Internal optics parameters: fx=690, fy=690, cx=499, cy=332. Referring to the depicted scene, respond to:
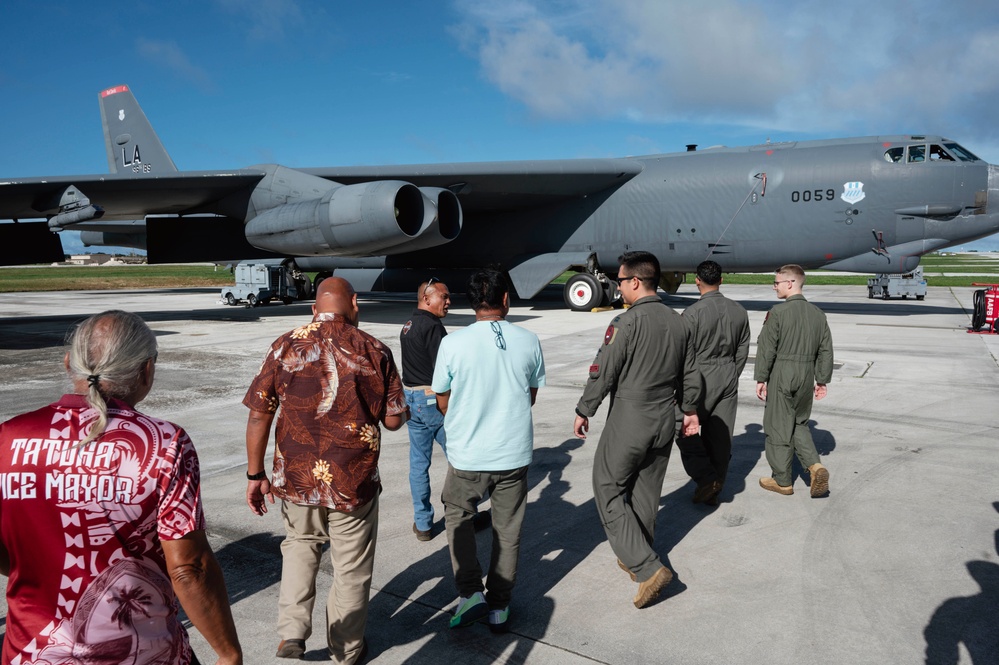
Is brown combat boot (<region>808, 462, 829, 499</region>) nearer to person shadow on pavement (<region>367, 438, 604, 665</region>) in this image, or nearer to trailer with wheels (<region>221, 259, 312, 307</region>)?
person shadow on pavement (<region>367, 438, 604, 665</region>)

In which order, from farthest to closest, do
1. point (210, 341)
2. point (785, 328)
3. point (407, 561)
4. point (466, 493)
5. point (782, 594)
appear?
1. point (210, 341)
2. point (785, 328)
3. point (407, 561)
4. point (782, 594)
5. point (466, 493)

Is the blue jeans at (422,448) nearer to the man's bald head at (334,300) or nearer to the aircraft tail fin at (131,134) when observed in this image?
the man's bald head at (334,300)

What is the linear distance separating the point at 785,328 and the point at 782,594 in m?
2.24

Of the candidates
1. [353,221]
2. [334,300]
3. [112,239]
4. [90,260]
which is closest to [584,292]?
[353,221]

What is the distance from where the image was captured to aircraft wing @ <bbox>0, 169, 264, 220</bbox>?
13219mm

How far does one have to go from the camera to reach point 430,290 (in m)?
4.72

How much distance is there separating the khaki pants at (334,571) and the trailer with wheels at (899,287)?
2309 cm

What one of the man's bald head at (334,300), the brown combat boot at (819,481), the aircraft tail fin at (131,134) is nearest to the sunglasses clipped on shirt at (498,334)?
the man's bald head at (334,300)

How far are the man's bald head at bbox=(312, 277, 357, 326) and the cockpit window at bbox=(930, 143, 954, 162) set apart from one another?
577 inches

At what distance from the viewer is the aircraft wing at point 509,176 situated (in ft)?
52.5

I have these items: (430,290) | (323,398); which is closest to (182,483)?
(323,398)

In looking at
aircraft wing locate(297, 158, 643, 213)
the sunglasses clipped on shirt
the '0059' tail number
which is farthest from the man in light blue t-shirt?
the '0059' tail number

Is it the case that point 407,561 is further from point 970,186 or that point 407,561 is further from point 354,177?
point 970,186

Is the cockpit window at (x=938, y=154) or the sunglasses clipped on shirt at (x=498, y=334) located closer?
the sunglasses clipped on shirt at (x=498, y=334)
